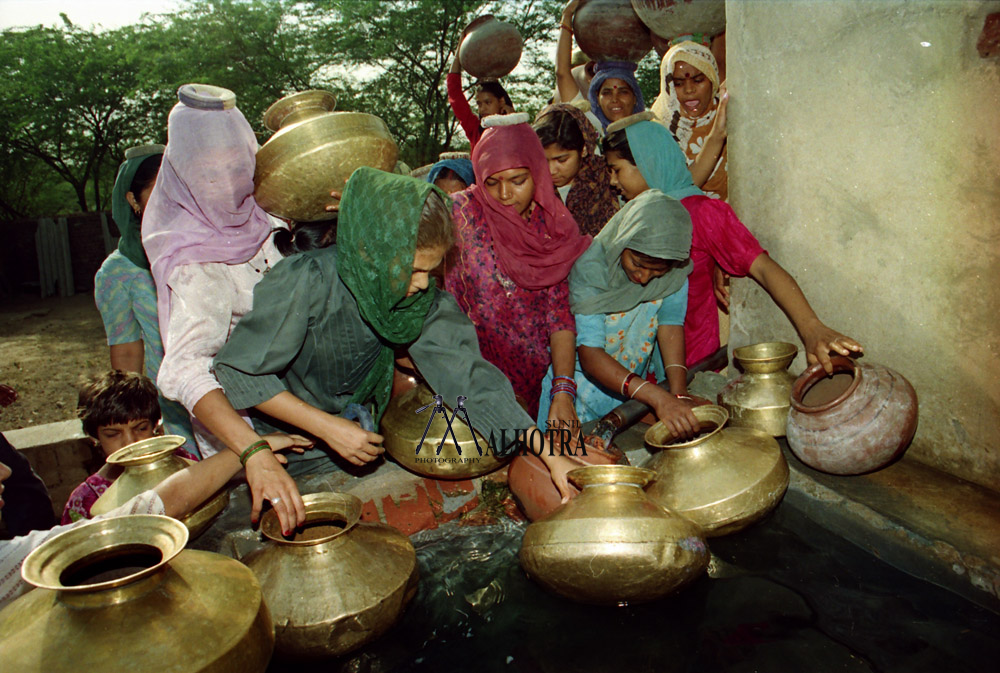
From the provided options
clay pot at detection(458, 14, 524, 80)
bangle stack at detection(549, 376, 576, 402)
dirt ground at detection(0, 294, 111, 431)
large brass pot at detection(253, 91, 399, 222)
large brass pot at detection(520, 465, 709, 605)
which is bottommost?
dirt ground at detection(0, 294, 111, 431)

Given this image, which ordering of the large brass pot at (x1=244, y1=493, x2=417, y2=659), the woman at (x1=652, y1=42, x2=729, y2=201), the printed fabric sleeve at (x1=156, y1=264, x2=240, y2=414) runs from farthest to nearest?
1. the woman at (x1=652, y1=42, x2=729, y2=201)
2. the printed fabric sleeve at (x1=156, y1=264, x2=240, y2=414)
3. the large brass pot at (x1=244, y1=493, x2=417, y2=659)

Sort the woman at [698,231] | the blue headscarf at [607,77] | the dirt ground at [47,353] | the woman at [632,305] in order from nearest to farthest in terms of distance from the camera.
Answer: the woman at [632,305] < the woman at [698,231] < the blue headscarf at [607,77] < the dirt ground at [47,353]

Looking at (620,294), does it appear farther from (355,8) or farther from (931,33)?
(355,8)

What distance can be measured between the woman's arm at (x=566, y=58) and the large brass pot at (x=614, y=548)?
5.15m

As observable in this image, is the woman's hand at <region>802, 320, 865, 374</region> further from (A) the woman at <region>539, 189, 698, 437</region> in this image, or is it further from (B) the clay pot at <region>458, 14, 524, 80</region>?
(B) the clay pot at <region>458, 14, 524, 80</region>

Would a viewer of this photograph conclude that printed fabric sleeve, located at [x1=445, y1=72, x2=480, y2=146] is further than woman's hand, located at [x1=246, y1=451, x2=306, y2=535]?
Yes

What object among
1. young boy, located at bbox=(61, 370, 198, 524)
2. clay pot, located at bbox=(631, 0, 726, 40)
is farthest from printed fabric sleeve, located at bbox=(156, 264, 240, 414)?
clay pot, located at bbox=(631, 0, 726, 40)

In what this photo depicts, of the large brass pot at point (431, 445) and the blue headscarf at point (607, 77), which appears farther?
the blue headscarf at point (607, 77)

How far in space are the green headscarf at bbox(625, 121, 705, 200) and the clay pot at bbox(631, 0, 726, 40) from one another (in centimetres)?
124

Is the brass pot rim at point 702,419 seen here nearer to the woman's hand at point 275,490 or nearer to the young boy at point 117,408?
the woman's hand at point 275,490

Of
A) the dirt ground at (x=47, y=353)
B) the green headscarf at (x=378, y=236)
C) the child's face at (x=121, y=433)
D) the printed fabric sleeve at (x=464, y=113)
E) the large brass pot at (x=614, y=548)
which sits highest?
the printed fabric sleeve at (x=464, y=113)

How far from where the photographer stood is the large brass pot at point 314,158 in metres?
2.46

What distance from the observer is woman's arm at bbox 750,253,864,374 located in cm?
324

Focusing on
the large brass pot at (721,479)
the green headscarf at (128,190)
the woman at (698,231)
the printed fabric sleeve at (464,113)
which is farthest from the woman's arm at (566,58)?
the large brass pot at (721,479)
